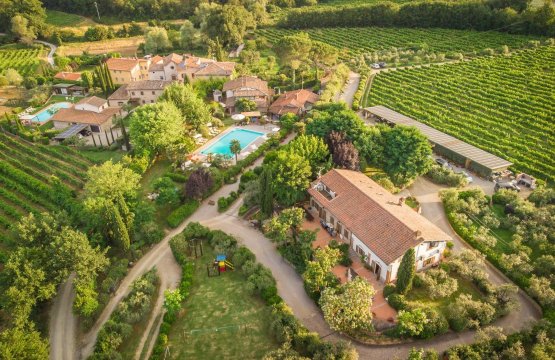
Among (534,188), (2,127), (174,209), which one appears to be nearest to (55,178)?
(174,209)

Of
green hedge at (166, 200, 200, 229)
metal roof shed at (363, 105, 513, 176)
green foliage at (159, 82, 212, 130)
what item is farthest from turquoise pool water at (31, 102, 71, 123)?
metal roof shed at (363, 105, 513, 176)

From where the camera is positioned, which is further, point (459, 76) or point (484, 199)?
point (459, 76)

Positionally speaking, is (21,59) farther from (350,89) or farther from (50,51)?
(350,89)

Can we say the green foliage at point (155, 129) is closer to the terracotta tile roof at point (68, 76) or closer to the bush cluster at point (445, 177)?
the bush cluster at point (445, 177)

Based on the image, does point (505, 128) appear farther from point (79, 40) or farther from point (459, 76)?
point (79, 40)

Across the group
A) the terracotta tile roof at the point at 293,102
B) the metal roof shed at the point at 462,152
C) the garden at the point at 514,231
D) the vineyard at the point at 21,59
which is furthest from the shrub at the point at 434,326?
the vineyard at the point at 21,59

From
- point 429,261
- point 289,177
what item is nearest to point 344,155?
point 289,177
